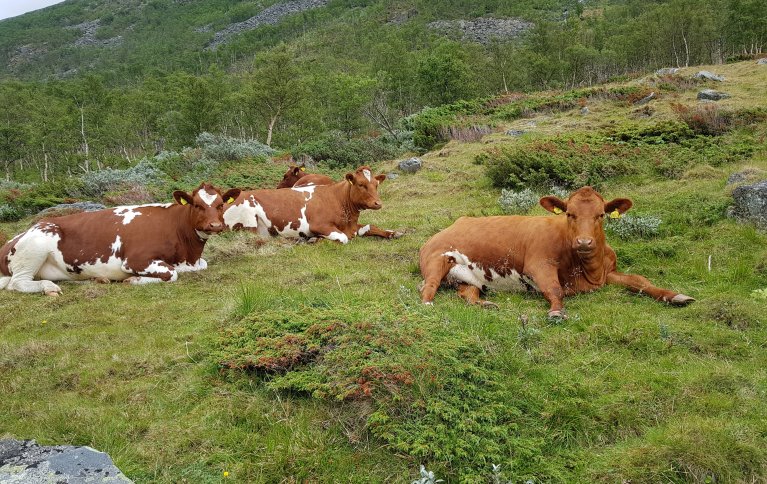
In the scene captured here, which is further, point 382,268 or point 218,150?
point 218,150

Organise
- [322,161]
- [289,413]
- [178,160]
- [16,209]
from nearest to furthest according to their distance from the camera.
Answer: [289,413]
[16,209]
[178,160]
[322,161]

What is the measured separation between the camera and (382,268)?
28.8ft

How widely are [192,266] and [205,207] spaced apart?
1.15 m

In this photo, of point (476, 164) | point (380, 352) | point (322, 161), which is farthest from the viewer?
point (322, 161)

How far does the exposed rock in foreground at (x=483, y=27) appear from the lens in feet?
464

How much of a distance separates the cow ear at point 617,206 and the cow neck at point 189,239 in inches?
264

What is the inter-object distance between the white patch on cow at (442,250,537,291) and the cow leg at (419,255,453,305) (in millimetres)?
110

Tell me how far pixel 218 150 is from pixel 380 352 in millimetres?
19926

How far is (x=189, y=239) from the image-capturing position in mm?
9328

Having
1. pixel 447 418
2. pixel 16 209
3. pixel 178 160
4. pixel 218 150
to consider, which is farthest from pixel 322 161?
pixel 447 418

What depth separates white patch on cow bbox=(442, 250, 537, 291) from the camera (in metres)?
7.11

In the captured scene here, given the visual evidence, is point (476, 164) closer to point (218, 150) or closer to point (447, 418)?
point (218, 150)

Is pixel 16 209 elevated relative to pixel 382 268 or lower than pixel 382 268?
elevated

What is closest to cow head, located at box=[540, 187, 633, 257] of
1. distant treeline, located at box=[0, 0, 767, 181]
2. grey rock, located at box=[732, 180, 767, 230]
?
grey rock, located at box=[732, 180, 767, 230]
